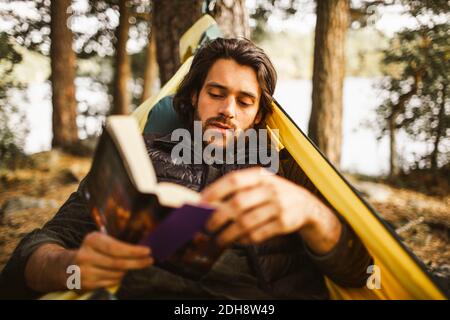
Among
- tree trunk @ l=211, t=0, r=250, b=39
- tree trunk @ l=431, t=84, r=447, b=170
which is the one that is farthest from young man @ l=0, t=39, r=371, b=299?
tree trunk @ l=431, t=84, r=447, b=170

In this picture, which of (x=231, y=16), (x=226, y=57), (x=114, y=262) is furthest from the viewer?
(x=231, y=16)

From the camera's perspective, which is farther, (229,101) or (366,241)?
(229,101)

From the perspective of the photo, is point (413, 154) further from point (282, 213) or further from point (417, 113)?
point (282, 213)

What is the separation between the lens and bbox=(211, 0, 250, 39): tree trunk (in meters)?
2.60

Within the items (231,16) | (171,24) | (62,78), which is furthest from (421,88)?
(62,78)

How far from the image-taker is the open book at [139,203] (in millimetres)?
790

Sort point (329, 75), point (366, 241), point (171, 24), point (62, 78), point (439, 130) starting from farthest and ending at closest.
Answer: point (62, 78)
point (439, 130)
point (329, 75)
point (171, 24)
point (366, 241)

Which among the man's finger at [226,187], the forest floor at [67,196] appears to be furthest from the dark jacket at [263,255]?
the forest floor at [67,196]

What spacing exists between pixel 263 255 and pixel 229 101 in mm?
729

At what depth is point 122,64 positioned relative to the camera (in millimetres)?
7656

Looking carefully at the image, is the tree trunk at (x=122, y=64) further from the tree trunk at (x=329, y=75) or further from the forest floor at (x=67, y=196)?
the tree trunk at (x=329, y=75)

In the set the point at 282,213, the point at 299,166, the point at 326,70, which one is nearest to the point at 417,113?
the point at 326,70

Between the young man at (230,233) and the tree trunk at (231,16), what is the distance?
2.70 ft

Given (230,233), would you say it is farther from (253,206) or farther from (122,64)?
(122,64)
